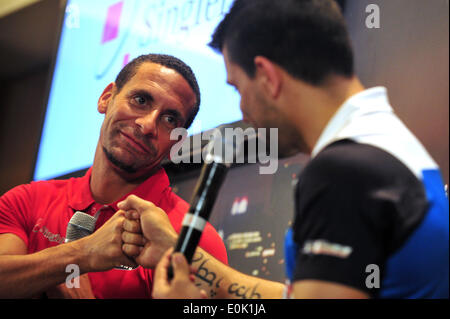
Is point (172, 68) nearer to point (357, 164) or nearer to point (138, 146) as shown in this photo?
point (138, 146)

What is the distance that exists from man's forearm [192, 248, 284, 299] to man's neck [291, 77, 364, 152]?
489mm

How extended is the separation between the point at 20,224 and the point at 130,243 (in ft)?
1.43

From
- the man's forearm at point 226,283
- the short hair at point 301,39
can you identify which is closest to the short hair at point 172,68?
the man's forearm at point 226,283

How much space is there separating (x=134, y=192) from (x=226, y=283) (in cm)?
44

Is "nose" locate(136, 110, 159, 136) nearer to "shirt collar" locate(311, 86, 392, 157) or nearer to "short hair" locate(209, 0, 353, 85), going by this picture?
"short hair" locate(209, 0, 353, 85)

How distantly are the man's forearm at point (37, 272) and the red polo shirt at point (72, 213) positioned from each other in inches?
5.5

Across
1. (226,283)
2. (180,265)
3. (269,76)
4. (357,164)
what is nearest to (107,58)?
(226,283)

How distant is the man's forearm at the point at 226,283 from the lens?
1.27 meters

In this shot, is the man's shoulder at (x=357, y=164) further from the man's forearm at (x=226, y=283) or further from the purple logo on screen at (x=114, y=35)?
the purple logo on screen at (x=114, y=35)

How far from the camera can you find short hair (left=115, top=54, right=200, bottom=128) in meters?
1.69

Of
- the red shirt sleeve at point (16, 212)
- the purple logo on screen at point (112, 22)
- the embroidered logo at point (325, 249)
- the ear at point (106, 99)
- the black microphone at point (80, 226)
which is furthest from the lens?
the purple logo on screen at point (112, 22)

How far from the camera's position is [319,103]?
2.91 feet

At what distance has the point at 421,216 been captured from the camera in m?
0.73
